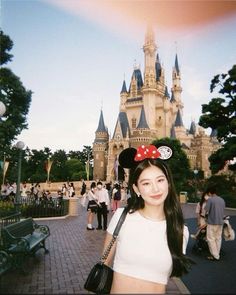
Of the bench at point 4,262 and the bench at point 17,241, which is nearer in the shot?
the bench at point 4,262

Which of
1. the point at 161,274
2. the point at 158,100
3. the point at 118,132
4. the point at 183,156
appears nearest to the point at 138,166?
the point at 161,274

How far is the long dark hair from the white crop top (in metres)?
0.05

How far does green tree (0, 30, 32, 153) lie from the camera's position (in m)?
20.6

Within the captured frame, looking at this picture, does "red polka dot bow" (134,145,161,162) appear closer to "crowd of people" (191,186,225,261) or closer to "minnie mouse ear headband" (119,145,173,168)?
"minnie mouse ear headband" (119,145,173,168)

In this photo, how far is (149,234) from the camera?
8.40 feet

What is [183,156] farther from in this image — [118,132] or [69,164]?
[69,164]

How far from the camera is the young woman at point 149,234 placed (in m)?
2.46

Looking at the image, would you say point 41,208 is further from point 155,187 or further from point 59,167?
point 59,167

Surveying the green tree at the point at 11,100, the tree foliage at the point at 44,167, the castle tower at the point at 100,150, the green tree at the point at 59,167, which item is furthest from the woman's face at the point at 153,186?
the castle tower at the point at 100,150

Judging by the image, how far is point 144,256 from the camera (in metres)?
2.47

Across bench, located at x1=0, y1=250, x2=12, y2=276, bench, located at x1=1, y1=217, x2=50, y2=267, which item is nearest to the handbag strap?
bench, located at x1=0, y1=250, x2=12, y2=276

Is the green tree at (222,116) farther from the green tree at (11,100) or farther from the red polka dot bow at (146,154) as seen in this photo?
the red polka dot bow at (146,154)

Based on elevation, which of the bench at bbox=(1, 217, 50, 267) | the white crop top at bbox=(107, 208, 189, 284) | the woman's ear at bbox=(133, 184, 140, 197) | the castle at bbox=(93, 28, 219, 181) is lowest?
the bench at bbox=(1, 217, 50, 267)

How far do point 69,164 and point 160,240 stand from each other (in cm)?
7731
